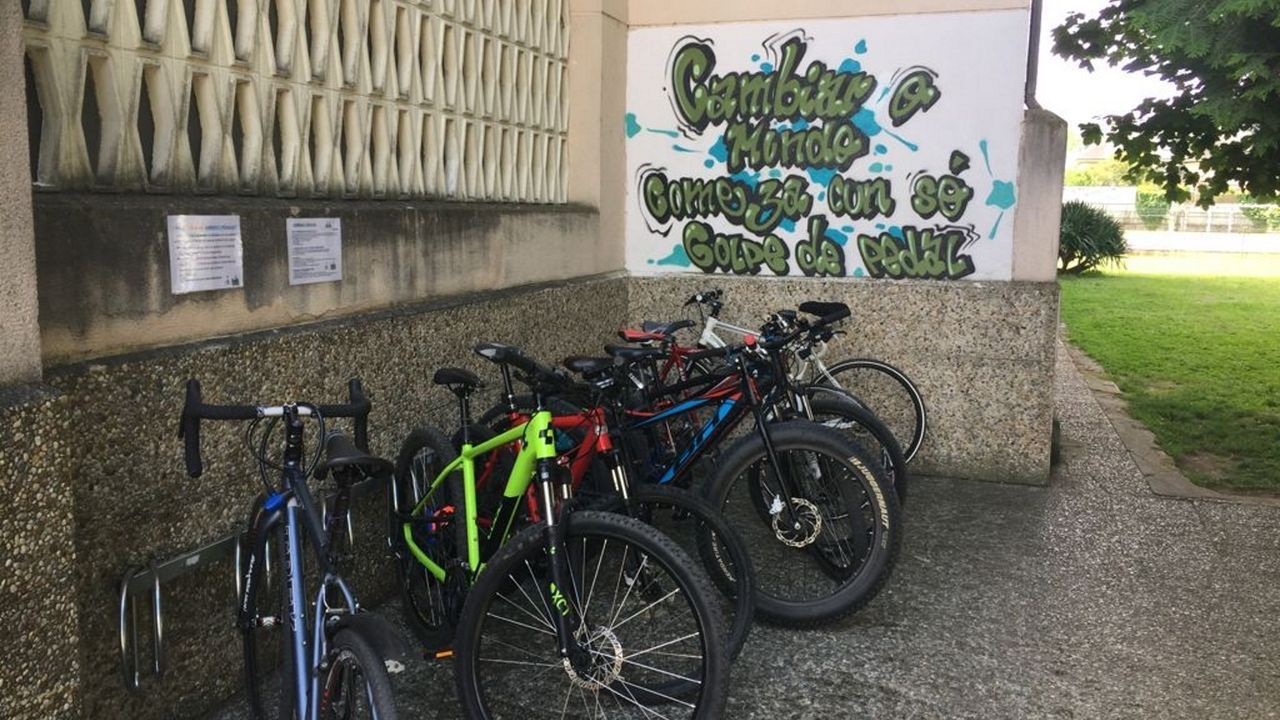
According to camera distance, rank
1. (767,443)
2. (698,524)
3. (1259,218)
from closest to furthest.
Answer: (698,524)
(767,443)
(1259,218)

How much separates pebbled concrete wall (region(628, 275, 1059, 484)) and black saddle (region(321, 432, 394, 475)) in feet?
14.3

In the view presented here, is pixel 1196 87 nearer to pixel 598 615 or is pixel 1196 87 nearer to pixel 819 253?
pixel 819 253

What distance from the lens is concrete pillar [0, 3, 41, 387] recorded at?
94.3 inches

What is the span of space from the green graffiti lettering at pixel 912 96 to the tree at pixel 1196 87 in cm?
111

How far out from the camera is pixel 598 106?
6473 millimetres

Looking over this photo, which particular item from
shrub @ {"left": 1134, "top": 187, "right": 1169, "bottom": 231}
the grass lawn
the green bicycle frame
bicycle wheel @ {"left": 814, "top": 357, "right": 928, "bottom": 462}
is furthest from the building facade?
shrub @ {"left": 1134, "top": 187, "right": 1169, "bottom": 231}

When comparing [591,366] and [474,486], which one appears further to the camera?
[591,366]

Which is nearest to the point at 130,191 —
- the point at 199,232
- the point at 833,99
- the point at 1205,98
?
the point at 199,232

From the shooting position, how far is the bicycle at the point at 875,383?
635 cm

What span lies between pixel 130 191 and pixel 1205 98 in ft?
17.7

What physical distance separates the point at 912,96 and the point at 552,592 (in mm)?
4560

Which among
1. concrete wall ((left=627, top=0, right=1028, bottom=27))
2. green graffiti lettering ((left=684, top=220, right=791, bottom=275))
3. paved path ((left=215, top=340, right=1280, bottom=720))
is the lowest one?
paved path ((left=215, top=340, right=1280, bottom=720))

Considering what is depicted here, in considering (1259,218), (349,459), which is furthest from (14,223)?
(1259,218)

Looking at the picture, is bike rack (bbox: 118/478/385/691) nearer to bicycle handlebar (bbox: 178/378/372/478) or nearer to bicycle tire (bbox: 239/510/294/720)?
bicycle tire (bbox: 239/510/294/720)
